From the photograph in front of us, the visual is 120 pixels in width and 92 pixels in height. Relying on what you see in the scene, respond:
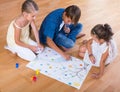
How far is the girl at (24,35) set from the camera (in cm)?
150

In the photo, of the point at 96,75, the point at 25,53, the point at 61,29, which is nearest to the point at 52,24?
the point at 61,29

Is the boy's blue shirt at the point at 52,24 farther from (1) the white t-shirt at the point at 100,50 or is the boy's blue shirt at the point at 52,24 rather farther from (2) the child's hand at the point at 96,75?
(2) the child's hand at the point at 96,75

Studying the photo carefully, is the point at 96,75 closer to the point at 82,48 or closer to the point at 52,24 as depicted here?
the point at 82,48

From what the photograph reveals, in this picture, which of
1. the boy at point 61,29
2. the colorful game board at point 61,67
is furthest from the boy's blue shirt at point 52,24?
the colorful game board at point 61,67

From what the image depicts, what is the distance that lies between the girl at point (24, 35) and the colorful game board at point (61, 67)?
0.08 metres

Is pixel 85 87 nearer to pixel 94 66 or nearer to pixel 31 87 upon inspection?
pixel 94 66

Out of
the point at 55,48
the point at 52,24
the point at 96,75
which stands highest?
the point at 52,24

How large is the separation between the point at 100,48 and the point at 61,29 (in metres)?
0.40

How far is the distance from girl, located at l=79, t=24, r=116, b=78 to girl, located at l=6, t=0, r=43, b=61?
388mm

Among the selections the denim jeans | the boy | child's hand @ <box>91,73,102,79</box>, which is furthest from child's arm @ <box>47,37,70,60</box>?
child's hand @ <box>91,73,102,79</box>

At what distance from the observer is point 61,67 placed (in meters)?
1.57

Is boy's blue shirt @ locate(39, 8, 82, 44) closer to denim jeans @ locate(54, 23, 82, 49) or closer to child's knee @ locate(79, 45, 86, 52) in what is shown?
denim jeans @ locate(54, 23, 82, 49)

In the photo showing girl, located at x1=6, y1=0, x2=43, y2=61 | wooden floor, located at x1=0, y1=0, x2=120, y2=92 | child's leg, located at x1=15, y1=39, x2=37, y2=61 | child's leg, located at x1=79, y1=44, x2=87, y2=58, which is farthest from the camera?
child's leg, located at x1=79, y1=44, x2=87, y2=58

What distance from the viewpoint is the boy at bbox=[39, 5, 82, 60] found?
1.54 meters
